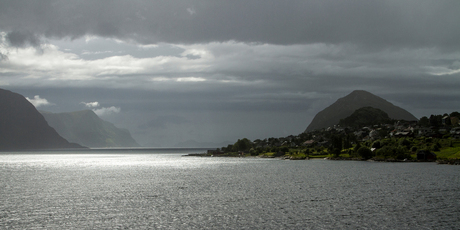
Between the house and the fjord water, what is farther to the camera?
the house

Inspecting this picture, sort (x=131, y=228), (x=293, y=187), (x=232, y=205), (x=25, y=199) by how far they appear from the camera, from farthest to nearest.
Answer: (x=293, y=187), (x=25, y=199), (x=232, y=205), (x=131, y=228)

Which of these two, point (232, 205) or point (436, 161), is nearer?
point (232, 205)

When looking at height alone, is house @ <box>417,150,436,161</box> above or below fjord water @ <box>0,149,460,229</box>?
above

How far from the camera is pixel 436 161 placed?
7298 inches

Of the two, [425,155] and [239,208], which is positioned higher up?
[425,155]

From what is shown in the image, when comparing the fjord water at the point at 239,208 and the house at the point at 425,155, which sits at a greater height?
the house at the point at 425,155

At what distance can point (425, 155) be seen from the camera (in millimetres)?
194875

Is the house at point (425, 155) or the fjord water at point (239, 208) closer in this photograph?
the fjord water at point (239, 208)

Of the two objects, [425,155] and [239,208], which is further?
[425,155]

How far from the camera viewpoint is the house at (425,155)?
633 ft

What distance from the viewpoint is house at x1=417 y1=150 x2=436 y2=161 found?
192925mm

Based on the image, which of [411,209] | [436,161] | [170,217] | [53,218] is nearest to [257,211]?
[170,217]

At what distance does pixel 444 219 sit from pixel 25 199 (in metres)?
73.6

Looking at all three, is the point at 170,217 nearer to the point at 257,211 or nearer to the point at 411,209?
the point at 257,211
